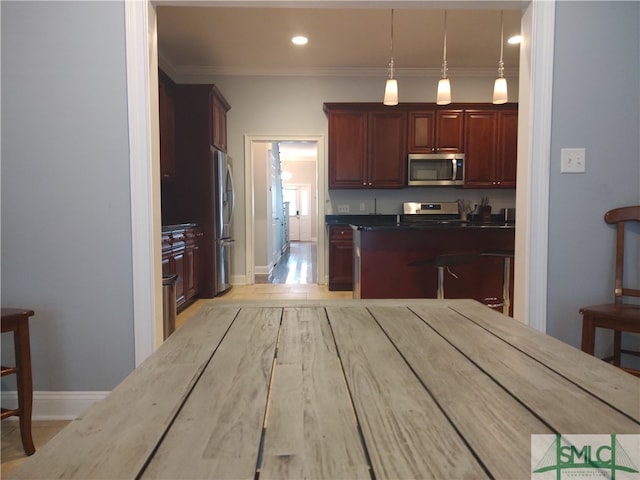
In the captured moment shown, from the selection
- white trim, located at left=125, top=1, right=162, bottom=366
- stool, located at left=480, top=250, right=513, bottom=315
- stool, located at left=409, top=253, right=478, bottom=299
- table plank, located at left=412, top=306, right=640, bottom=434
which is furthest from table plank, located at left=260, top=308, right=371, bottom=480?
stool, located at left=480, top=250, right=513, bottom=315

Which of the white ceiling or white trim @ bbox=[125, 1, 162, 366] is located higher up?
the white ceiling

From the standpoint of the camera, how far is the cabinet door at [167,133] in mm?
4262

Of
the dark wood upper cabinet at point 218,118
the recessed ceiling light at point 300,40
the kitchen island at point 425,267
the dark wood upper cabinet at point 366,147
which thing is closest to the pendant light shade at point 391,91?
the kitchen island at point 425,267

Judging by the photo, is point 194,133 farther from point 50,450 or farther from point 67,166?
point 50,450

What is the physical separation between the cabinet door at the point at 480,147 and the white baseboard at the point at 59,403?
4.72 meters

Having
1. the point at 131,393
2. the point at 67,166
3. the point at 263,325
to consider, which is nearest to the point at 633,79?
the point at 263,325

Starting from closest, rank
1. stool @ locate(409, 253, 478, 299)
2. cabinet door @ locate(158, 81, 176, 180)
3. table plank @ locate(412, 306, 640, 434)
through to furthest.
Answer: table plank @ locate(412, 306, 640, 434) < stool @ locate(409, 253, 478, 299) < cabinet door @ locate(158, 81, 176, 180)

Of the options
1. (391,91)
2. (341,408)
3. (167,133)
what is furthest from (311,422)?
(167,133)

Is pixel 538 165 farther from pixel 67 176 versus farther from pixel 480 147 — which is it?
pixel 480 147

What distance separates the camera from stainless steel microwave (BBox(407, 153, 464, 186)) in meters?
5.28

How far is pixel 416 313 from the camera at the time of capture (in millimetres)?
1311

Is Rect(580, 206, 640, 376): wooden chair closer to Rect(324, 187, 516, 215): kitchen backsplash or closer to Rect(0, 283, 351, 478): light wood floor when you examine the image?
Rect(0, 283, 351, 478): light wood floor

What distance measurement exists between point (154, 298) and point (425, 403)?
160 centimetres

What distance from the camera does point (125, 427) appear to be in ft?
1.95
